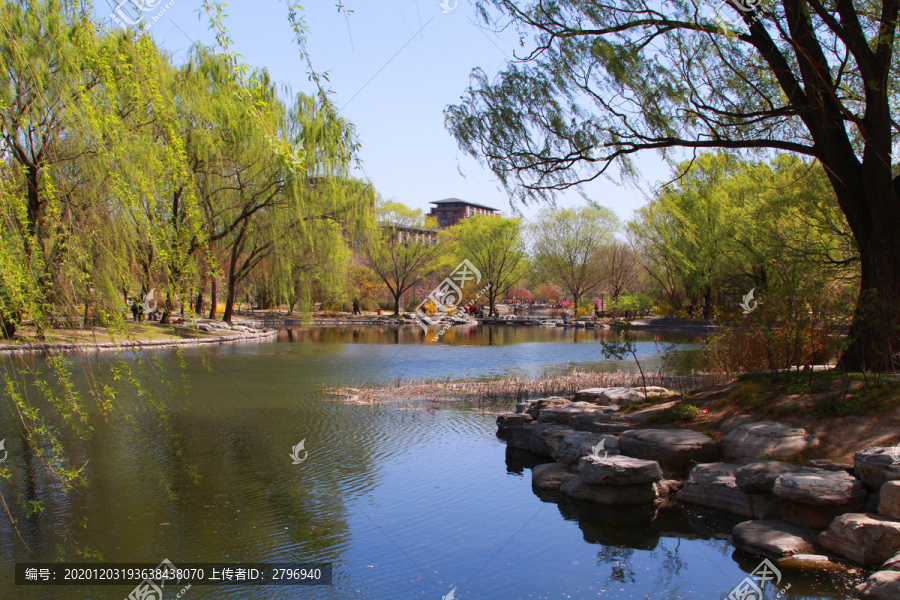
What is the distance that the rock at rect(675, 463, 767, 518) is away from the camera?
5680 mm

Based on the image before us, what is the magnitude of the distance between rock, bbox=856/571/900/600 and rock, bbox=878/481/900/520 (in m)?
0.76

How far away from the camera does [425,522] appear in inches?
226

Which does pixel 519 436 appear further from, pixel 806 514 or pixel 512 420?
pixel 806 514

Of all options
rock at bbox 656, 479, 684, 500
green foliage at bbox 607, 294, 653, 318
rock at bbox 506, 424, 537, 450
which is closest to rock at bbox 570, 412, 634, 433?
rock at bbox 506, 424, 537, 450

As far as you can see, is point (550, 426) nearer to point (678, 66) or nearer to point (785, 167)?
point (678, 66)

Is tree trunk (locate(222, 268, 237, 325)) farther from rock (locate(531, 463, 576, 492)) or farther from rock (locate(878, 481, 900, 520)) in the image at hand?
rock (locate(878, 481, 900, 520))

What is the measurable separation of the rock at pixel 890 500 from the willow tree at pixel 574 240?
1572 inches

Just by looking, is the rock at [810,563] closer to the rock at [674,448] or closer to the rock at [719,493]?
the rock at [719,493]

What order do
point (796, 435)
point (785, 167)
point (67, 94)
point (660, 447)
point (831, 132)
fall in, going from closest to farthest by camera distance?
point (67, 94)
point (796, 435)
point (660, 447)
point (831, 132)
point (785, 167)


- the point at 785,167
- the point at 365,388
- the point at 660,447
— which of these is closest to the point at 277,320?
the point at 365,388

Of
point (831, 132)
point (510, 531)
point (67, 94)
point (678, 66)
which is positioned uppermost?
point (678, 66)

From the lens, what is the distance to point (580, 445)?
7.34 m

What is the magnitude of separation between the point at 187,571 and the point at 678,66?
7.87m

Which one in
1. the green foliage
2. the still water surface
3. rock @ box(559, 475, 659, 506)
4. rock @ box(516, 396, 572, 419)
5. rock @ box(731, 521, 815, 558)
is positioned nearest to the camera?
the still water surface
